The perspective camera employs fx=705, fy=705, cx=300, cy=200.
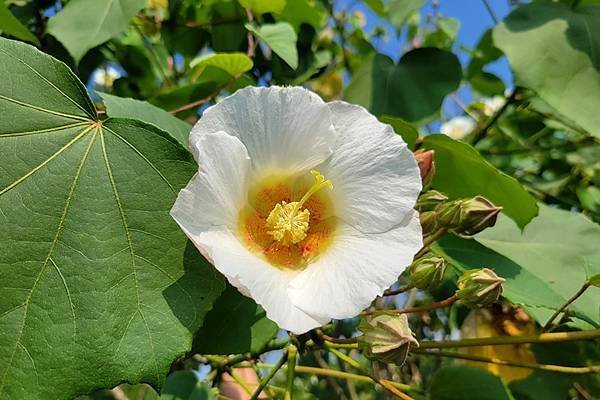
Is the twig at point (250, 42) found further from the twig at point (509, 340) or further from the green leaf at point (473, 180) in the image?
the twig at point (509, 340)

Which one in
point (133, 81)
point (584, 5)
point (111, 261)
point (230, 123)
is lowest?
point (133, 81)

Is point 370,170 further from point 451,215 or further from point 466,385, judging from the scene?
point 466,385

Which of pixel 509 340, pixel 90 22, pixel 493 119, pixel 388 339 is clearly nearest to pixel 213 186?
pixel 388 339

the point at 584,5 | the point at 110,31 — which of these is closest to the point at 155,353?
the point at 110,31

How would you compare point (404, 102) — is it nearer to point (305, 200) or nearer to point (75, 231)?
point (305, 200)

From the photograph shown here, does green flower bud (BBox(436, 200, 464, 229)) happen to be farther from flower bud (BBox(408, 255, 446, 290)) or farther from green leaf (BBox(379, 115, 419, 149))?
green leaf (BBox(379, 115, 419, 149))
